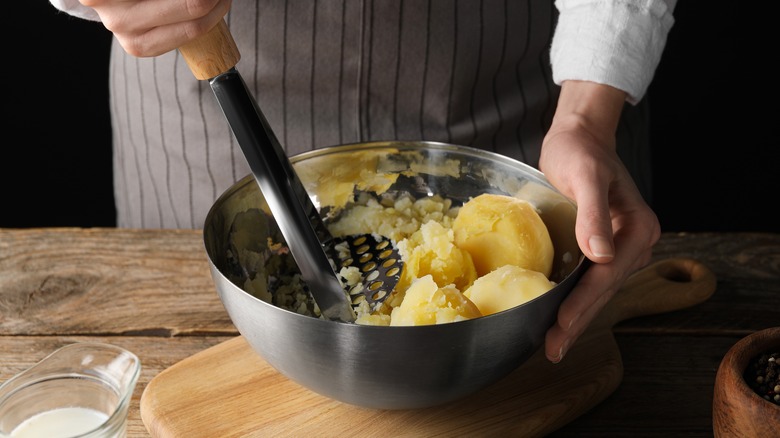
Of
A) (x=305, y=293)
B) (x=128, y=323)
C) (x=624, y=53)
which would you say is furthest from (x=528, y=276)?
(x=128, y=323)

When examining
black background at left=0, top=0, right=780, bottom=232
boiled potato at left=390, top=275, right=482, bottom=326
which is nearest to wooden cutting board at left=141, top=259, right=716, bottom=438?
boiled potato at left=390, top=275, right=482, bottom=326

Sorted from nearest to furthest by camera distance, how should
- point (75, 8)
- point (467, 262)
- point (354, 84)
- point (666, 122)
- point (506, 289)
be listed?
1. point (506, 289)
2. point (467, 262)
3. point (75, 8)
4. point (354, 84)
5. point (666, 122)

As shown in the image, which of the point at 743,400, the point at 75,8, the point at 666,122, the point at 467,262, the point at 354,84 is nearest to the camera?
the point at 743,400

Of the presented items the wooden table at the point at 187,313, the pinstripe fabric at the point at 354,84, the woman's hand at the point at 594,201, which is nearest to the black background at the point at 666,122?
the pinstripe fabric at the point at 354,84

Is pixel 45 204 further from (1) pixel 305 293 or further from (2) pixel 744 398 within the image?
(2) pixel 744 398

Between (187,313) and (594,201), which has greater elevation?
(594,201)

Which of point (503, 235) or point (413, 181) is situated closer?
point (503, 235)

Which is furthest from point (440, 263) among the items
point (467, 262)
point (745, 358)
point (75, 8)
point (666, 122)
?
point (666, 122)

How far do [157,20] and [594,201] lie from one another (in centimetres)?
52

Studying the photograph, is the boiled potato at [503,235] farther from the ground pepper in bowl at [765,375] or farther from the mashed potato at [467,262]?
the ground pepper in bowl at [765,375]

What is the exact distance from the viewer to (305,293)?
41.3 inches

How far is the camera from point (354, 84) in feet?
4.40

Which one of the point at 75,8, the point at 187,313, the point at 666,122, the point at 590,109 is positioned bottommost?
the point at 666,122

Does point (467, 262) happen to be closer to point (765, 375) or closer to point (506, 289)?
point (506, 289)
